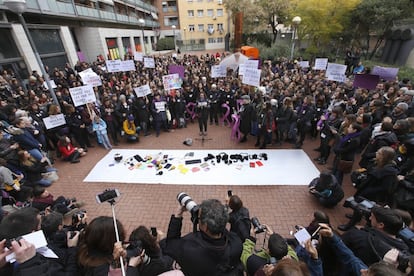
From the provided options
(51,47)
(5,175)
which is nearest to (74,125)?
(5,175)

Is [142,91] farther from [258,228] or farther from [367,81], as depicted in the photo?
[367,81]

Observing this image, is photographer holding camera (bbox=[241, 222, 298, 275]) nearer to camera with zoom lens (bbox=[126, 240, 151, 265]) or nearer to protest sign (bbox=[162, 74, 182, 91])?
camera with zoom lens (bbox=[126, 240, 151, 265])

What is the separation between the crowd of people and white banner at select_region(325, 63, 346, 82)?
789mm

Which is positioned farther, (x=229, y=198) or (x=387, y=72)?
(x=387, y=72)

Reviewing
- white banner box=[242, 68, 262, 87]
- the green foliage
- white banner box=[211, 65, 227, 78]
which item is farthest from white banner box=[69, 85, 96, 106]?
the green foliage

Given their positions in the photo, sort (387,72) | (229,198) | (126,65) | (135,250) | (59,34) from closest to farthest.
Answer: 1. (135,250)
2. (229,198)
3. (387,72)
4. (126,65)
5. (59,34)

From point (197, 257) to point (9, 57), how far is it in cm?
1786

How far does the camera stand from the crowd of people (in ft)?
6.89

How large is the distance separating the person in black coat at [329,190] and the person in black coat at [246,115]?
3.56m

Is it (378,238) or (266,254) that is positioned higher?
(378,238)

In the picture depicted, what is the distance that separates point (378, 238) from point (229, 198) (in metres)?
2.03

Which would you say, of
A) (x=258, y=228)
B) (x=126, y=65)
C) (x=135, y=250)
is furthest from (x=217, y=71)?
(x=135, y=250)

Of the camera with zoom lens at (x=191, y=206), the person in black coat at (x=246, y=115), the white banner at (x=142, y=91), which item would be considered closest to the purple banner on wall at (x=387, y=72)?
the person in black coat at (x=246, y=115)

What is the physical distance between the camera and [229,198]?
3635 mm
